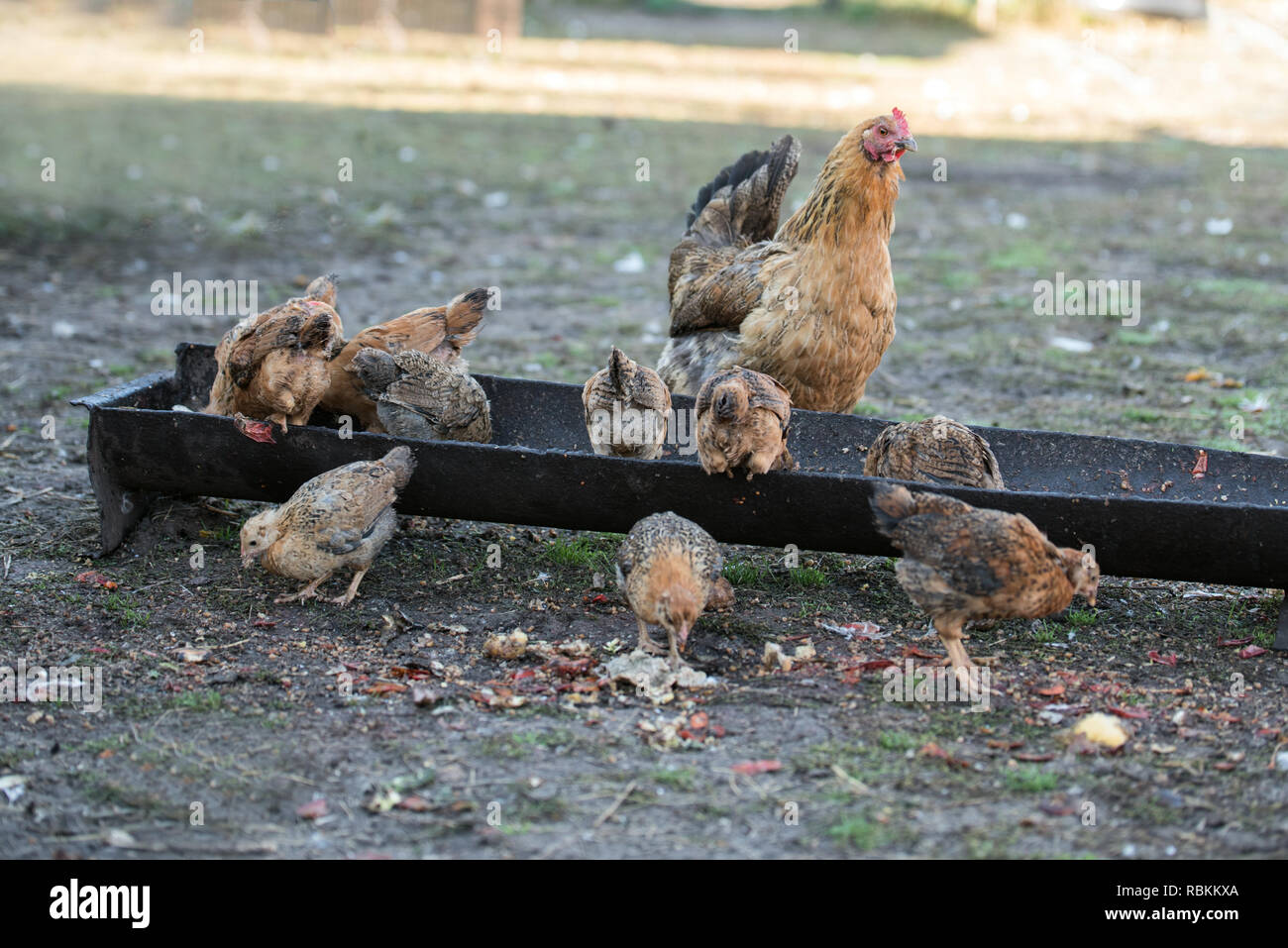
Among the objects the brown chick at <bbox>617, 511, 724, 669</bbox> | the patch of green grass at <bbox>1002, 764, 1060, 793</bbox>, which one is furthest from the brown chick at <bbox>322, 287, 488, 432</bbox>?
the patch of green grass at <bbox>1002, 764, 1060, 793</bbox>

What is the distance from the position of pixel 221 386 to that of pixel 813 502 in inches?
99.2

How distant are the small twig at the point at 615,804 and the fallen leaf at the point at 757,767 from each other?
1.09 feet

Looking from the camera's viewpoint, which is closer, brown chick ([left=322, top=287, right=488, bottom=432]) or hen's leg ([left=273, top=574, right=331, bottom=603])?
hen's leg ([left=273, top=574, right=331, bottom=603])

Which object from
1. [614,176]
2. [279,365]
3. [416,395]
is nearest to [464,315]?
[416,395]

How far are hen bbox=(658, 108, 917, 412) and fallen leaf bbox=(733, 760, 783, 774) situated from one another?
2292 millimetres

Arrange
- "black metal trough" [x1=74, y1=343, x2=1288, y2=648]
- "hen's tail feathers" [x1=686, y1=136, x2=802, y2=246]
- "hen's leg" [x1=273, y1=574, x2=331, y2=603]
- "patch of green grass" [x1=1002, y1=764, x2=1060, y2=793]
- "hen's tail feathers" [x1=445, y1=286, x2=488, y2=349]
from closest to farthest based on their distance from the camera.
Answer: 1. "patch of green grass" [x1=1002, y1=764, x2=1060, y2=793]
2. "black metal trough" [x1=74, y1=343, x2=1288, y2=648]
3. "hen's leg" [x1=273, y1=574, x2=331, y2=603]
4. "hen's tail feathers" [x1=445, y1=286, x2=488, y2=349]
5. "hen's tail feathers" [x1=686, y1=136, x2=802, y2=246]

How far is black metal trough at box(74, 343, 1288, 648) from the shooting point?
4402 mm

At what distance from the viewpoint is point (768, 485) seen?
4.66 metres

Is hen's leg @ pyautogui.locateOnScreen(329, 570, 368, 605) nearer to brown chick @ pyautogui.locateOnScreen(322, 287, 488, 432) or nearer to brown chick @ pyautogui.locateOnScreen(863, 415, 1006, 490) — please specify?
brown chick @ pyautogui.locateOnScreen(322, 287, 488, 432)

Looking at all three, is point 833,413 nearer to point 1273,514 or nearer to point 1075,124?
point 1273,514

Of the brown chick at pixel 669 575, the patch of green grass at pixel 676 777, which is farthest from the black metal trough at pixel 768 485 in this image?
the patch of green grass at pixel 676 777

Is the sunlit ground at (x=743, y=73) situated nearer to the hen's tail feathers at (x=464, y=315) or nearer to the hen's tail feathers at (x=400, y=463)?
the hen's tail feathers at (x=464, y=315)

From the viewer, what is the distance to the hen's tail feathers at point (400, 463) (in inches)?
189

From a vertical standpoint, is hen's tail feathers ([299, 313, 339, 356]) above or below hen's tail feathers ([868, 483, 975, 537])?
above
